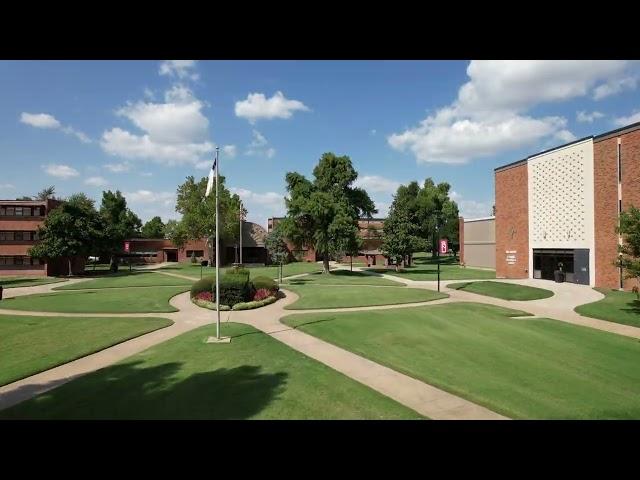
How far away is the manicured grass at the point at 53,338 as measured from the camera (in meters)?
12.7

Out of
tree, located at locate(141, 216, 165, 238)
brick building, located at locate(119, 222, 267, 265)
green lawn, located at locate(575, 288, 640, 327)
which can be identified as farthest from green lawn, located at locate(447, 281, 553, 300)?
tree, located at locate(141, 216, 165, 238)

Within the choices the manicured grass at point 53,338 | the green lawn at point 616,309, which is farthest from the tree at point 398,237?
the manicured grass at point 53,338

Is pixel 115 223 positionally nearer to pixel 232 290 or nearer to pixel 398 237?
pixel 398 237

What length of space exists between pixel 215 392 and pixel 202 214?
59.6 m

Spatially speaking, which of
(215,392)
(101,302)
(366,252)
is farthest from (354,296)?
(366,252)

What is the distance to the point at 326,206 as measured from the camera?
44.8 meters

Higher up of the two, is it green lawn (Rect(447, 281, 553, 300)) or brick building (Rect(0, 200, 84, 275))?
brick building (Rect(0, 200, 84, 275))

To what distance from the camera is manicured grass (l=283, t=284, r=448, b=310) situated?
23.9m

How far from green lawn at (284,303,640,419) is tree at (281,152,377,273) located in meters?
24.0

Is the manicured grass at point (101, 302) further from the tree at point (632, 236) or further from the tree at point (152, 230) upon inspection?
the tree at point (152, 230)

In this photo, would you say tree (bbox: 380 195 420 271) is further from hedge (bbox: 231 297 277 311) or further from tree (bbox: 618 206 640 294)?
tree (bbox: 618 206 640 294)
